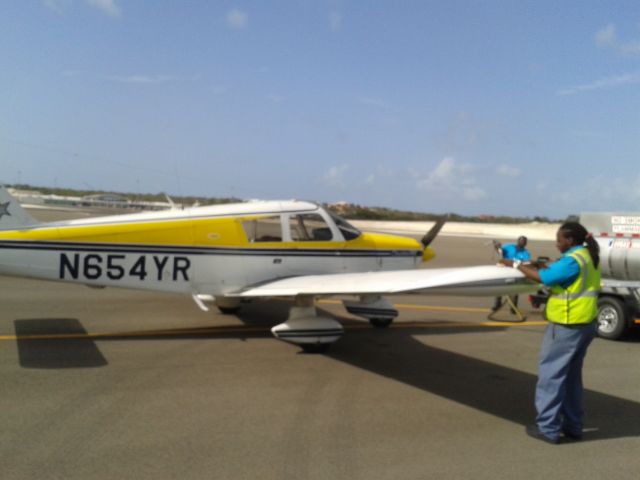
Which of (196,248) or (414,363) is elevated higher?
(196,248)

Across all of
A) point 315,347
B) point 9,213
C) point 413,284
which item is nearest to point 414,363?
point 315,347

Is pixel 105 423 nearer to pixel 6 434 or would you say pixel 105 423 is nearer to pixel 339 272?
pixel 6 434

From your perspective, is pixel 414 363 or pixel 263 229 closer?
pixel 414 363

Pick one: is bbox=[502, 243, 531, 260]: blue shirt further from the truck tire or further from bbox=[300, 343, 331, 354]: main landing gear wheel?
bbox=[300, 343, 331, 354]: main landing gear wheel

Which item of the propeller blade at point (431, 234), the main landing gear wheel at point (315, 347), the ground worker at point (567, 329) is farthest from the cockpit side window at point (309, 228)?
the ground worker at point (567, 329)

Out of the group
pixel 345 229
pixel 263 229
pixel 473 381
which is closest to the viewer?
pixel 473 381

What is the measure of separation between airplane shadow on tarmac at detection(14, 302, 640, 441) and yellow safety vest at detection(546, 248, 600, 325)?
1274 mm

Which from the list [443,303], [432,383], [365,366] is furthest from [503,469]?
[443,303]

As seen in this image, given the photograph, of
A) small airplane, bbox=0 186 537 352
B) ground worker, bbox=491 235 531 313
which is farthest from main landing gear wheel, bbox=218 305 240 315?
ground worker, bbox=491 235 531 313

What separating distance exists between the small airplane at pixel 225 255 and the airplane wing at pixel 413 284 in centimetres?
3

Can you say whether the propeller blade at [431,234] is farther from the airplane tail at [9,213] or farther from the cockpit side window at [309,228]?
the airplane tail at [9,213]

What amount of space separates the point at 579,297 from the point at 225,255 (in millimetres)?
5314

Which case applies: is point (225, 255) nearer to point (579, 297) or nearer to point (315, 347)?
point (315, 347)

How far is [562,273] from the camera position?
5109 millimetres
